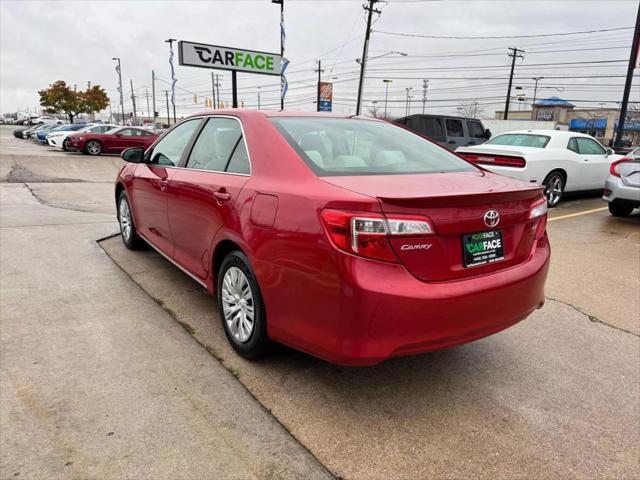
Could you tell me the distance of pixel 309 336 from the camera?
7.89 ft

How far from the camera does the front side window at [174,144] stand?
4039mm

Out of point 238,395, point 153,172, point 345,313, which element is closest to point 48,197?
point 153,172

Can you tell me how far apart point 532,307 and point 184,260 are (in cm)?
256

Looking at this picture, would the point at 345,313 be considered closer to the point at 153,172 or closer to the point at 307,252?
the point at 307,252

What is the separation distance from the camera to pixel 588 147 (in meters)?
9.73

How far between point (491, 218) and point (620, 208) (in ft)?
24.3

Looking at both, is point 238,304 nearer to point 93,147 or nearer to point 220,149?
point 220,149

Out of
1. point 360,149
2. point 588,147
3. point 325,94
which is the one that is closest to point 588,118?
point 325,94

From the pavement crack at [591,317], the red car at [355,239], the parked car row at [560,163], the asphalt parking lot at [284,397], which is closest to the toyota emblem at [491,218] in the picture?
the red car at [355,239]

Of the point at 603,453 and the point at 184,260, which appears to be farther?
the point at 184,260

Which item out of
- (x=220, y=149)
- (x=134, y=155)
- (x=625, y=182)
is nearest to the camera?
(x=220, y=149)

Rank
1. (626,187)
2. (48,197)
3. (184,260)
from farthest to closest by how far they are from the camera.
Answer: (48,197)
(626,187)
(184,260)

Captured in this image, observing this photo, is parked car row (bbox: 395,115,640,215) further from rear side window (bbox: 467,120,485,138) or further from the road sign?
the road sign

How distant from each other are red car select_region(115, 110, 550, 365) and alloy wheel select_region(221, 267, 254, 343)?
0.04 feet
